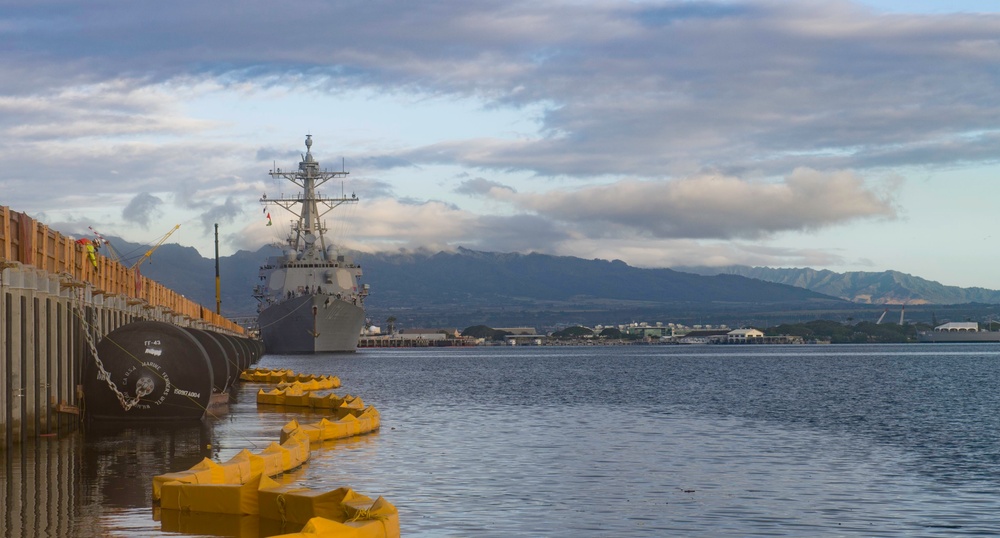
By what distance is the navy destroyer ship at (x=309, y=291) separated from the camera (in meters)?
154

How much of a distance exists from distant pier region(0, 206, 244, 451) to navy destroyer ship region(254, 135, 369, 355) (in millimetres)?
116903

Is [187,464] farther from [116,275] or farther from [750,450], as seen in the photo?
[116,275]

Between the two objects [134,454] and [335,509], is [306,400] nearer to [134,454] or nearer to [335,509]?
[134,454]

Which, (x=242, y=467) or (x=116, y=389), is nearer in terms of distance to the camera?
(x=242, y=467)

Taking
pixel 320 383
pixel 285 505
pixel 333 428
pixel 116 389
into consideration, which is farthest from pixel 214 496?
pixel 320 383

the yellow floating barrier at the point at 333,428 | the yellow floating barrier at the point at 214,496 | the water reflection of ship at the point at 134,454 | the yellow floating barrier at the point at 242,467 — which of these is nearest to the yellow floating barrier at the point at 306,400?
the yellow floating barrier at the point at 333,428

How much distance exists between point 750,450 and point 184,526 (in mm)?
18098

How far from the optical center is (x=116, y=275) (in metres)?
41.4

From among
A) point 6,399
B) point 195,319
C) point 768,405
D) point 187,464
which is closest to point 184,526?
point 187,464

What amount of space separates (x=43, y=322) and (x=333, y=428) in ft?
25.3

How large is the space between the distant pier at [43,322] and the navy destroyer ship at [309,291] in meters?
117

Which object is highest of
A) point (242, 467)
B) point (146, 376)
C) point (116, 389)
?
point (146, 376)

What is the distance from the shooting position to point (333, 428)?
104ft

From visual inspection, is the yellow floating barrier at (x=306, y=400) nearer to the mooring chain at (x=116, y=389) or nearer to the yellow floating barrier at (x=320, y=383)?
the yellow floating barrier at (x=320, y=383)
